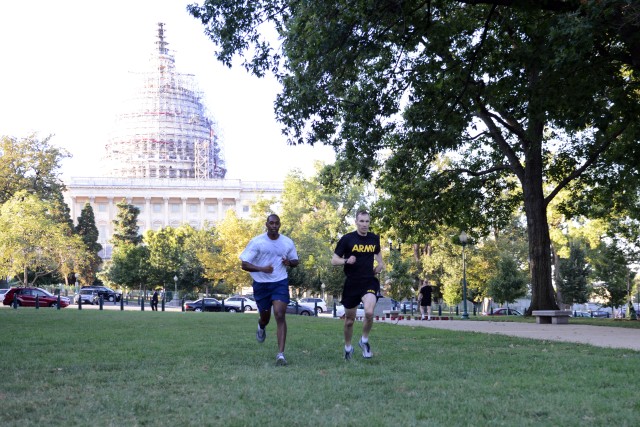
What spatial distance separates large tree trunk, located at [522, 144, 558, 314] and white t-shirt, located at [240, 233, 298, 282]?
17469 mm

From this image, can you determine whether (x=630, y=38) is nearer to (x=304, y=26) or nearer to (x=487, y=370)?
(x=304, y=26)

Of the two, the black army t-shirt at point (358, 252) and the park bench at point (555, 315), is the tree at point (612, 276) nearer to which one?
the park bench at point (555, 315)

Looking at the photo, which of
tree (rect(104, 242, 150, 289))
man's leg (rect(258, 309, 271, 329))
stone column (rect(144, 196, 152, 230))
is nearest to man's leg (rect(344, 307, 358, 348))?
man's leg (rect(258, 309, 271, 329))

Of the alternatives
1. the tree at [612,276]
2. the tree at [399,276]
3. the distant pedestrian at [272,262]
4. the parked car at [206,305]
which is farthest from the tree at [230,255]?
the distant pedestrian at [272,262]

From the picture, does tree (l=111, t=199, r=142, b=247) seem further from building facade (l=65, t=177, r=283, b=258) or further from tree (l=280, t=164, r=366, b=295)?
building facade (l=65, t=177, r=283, b=258)

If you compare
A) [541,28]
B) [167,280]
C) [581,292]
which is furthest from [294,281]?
[541,28]

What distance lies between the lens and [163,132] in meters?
133

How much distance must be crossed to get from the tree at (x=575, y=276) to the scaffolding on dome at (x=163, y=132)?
8932 centimetres

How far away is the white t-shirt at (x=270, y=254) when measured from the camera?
9547 mm

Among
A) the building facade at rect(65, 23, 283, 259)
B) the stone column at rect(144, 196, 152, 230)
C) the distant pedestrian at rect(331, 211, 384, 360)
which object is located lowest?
the distant pedestrian at rect(331, 211, 384, 360)

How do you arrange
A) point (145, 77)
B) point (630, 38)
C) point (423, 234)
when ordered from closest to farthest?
point (630, 38) < point (423, 234) < point (145, 77)

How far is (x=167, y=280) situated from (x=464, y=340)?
67.0m

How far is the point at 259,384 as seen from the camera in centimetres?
716

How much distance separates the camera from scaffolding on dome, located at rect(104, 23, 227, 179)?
13412cm
